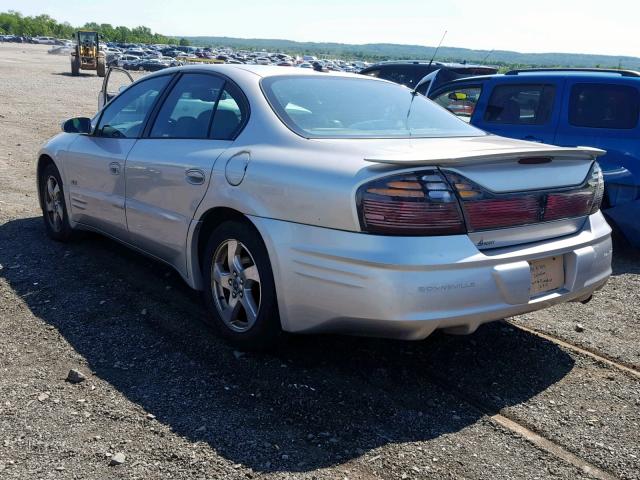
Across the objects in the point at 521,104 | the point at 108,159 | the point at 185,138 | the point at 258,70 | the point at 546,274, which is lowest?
the point at 546,274

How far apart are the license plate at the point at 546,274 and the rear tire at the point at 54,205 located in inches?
159

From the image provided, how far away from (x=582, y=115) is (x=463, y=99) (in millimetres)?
1629

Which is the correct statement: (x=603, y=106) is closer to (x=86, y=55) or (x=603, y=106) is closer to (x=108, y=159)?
(x=108, y=159)

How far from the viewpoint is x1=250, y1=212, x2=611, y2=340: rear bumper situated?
3133 millimetres

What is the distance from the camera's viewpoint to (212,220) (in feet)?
13.4

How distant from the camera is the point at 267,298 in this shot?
143 inches

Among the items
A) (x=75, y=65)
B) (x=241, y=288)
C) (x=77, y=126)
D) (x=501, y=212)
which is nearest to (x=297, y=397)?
(x=241, y=288)

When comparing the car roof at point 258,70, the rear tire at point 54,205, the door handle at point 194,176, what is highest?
the car roof at point 258,70

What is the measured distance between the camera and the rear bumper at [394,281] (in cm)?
313

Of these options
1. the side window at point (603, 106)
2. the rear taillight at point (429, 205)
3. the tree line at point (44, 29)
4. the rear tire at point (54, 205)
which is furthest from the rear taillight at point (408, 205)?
the tree line at point (44, 29)

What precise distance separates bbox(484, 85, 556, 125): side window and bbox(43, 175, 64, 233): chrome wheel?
4.43 metres

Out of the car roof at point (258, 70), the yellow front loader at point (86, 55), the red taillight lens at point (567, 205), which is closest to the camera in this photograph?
the red taillight lens at point (567, 205)

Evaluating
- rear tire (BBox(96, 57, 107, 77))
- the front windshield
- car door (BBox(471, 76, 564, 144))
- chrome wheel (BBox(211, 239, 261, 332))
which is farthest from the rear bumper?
rear tire (BBox(96, 57, 107, 77))

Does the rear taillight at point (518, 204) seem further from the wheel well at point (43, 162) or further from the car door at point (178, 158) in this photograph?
the wheel well at point (43, 162)
